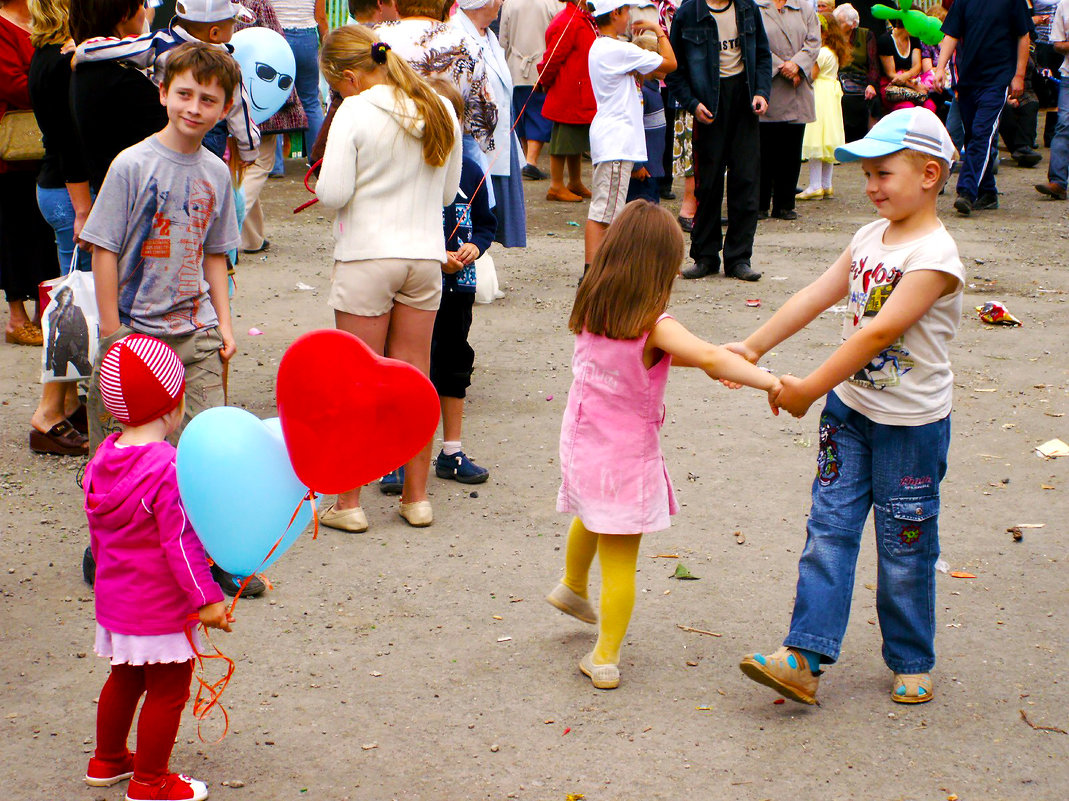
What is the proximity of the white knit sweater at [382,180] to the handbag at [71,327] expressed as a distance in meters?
1.04

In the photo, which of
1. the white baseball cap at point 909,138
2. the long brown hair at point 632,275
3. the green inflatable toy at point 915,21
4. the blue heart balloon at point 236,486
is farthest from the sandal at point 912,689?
the green inflatable toy at point 915,21

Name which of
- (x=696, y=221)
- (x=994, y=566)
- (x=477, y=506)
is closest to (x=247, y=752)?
(x=477, y=506)

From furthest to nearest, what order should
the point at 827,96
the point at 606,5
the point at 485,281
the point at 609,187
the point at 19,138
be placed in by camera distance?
the point at 827,96 → the point at 609,187 → the point at 485,281 → the point at 606,5 → the point at 19,138

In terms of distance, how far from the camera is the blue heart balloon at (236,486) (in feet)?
9.16

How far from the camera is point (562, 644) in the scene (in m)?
3.99

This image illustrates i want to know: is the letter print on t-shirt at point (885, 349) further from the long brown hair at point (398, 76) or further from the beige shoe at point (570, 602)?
the long brown hair at point (398, 76)

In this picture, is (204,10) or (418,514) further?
(204,10)

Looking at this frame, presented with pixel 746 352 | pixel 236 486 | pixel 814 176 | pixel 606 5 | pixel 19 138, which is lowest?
pixel 814 176

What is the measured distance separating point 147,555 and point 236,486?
1.02ft

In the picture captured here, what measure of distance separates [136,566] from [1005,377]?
17.8 feet

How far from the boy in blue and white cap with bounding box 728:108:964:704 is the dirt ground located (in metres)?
0.21

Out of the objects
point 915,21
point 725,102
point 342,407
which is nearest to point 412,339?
point 342,407

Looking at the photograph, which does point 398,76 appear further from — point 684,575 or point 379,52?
point 684,575

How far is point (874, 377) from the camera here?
3445 millimetres
